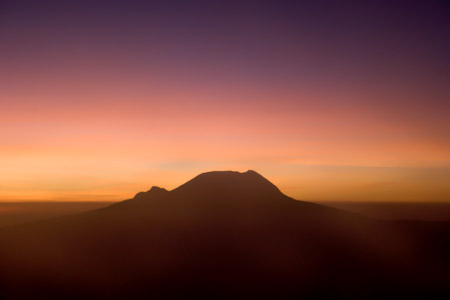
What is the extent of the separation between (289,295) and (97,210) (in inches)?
1998

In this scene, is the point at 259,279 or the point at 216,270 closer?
the point at 259,279

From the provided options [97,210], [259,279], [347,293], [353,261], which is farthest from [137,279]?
[97,210]

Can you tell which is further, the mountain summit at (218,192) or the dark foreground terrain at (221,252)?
the mountain summit at (218,192)

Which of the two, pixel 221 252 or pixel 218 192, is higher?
pixel 218 192

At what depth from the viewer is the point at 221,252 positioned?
5838cm

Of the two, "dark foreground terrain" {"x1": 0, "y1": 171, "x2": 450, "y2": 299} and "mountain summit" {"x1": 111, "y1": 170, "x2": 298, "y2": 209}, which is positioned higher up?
"mountain summit" {"x1": 111, "y1": 170, "x2": 298, "y2": 209}

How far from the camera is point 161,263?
5359 cm

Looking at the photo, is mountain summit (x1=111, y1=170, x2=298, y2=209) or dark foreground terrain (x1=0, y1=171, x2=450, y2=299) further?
mountain summit (x1=111, y1=170, x2=298, y2=209)

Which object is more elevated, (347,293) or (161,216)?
(161,216)

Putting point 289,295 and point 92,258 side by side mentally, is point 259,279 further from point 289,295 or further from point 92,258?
point 92,258

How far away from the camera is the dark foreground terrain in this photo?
148 feet

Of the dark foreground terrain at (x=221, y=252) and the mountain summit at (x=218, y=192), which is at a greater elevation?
the mountain summit at (x=218, y=192)

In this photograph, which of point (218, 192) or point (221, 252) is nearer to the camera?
point (221, 252)

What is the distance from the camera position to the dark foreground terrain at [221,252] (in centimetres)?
4519
